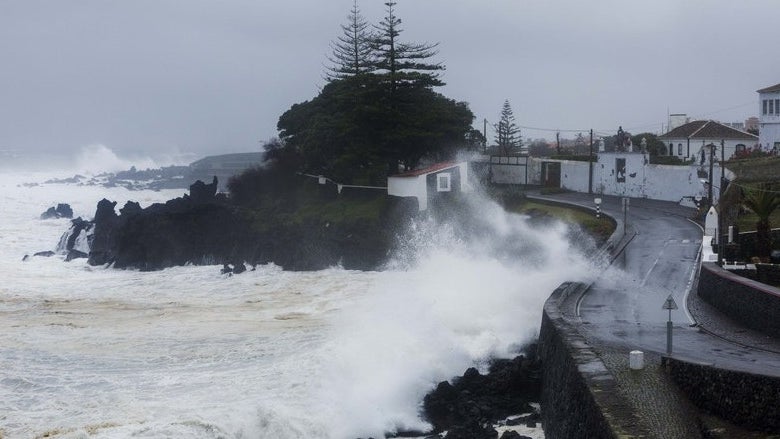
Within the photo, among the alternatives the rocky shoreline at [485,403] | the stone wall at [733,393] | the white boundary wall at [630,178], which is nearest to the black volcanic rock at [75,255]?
the white boundary wall at [630,178]

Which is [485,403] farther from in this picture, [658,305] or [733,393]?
[658,305]

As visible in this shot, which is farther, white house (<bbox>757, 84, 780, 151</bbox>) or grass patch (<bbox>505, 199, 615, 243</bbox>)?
white house (<bbox>757, 84, 780, 151</bbox>)

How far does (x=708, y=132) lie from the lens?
4669 cm

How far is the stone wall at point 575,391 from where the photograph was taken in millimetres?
10469

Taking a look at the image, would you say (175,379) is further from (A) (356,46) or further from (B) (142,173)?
(B) (142,173)

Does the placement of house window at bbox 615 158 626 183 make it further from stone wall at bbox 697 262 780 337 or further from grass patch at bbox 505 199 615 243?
stone wall at bbox 697 262 780 337

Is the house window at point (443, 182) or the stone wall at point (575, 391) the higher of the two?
the house window at point (443, 182)

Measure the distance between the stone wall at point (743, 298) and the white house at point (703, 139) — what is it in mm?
25807

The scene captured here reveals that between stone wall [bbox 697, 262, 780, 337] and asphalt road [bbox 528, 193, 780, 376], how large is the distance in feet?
1.02

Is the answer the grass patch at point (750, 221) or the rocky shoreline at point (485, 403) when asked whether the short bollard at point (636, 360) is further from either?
the grass patch at point (750, 221)

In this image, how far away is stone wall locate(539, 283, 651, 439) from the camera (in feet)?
34.3

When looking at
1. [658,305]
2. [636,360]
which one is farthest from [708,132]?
[636,360]

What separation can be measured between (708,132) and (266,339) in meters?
33.4

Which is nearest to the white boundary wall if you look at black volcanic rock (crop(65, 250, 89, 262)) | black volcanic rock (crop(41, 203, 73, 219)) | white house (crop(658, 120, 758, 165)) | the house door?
the house door
